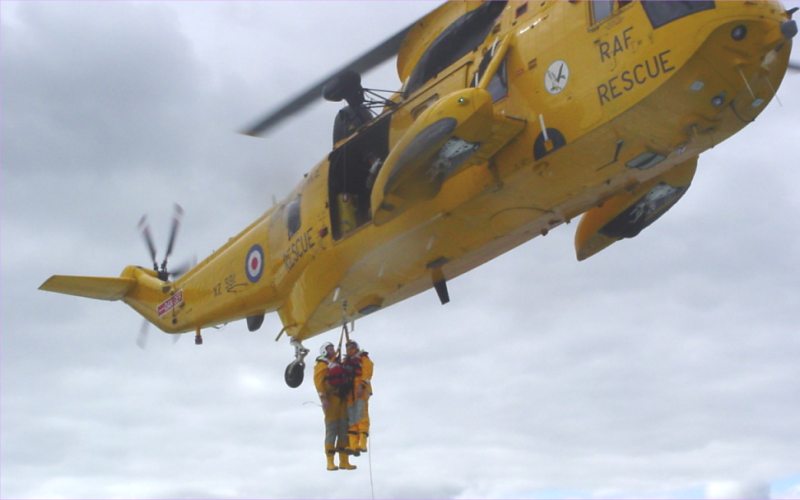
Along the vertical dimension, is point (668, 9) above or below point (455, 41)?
below

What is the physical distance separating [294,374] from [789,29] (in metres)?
8.79

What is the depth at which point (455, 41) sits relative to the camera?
38.9ft

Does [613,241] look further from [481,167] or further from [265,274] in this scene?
[265,274]

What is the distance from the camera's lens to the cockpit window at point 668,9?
363 inches

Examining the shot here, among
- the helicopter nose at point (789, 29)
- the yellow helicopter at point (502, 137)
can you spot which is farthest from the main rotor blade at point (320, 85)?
the helicopter nose at point (789, 29)

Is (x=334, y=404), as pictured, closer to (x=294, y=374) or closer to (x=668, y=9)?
(x=294, y=374)

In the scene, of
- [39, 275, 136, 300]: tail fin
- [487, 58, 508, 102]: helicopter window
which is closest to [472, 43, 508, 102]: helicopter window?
[487, 58, 508, 102]: helicopter window

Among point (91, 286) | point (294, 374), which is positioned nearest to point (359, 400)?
point (294, 374)

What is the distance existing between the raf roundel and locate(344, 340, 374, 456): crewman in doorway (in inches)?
104

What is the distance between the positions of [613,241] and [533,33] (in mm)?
3550

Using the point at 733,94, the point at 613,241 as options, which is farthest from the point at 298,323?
the point at 733,94

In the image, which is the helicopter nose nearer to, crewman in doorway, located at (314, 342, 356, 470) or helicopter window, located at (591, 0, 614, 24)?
helicopter window, located at (591, 0, 614, 24)

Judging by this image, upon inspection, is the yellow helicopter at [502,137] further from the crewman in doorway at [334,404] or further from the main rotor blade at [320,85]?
the crewman in doorway at [334,404]

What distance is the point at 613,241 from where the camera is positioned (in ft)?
Result: 41.9
